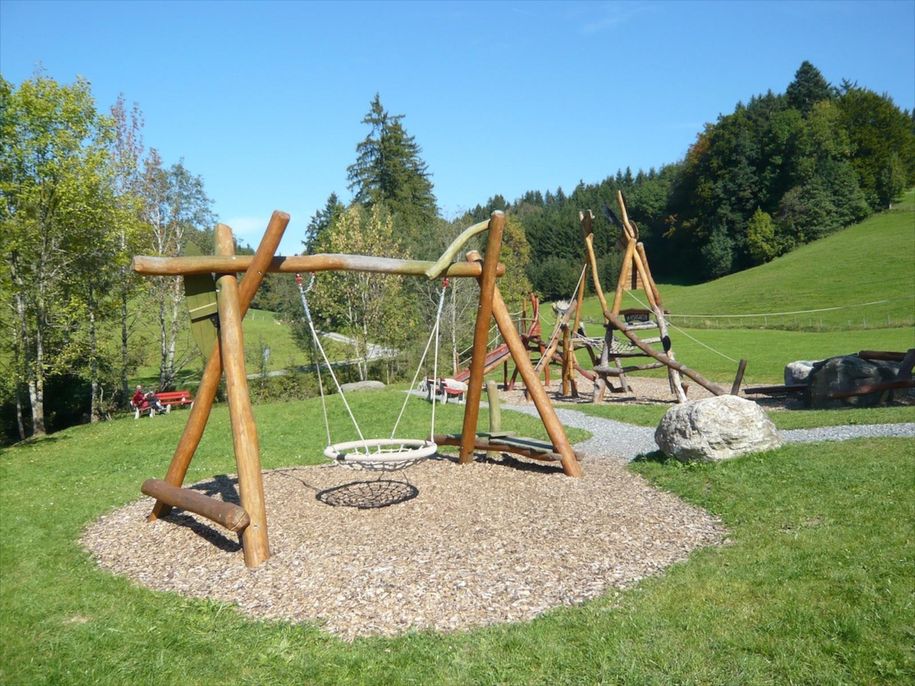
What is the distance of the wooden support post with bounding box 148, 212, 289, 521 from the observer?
6.23 meters

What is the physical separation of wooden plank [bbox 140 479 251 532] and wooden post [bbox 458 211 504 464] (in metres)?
3.25

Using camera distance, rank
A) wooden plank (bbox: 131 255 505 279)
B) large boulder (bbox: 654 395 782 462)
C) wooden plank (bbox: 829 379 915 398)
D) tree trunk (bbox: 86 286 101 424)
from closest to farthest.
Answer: wooden plank (bbox: 131 255 505 279) < large boulder (bbox: 654 395 782 462) < wooden plank (bbox: 829 379 915 398) < tree trunk (bbox: 86 286 101 424)

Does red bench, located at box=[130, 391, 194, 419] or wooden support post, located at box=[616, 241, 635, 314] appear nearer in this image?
wooden support post, located at box=[616, 241, 635, 314]

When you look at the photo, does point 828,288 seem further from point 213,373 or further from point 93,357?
point 213,373

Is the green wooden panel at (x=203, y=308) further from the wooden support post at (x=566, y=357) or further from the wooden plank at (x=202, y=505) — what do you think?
the wooden support post at (x=566, y=357)

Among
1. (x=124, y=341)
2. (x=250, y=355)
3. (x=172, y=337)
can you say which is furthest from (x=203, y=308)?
(x=250, y=355)

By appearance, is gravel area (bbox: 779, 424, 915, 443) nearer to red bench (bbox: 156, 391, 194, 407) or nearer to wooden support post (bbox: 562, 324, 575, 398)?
wooden support post (bbox: 562, 324, 575, 398)

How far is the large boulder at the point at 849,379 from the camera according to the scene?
13586 mm

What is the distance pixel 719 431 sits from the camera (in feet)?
26.4

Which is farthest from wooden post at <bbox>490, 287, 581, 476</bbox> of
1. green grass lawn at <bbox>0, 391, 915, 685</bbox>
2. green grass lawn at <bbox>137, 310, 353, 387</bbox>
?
green grass lawn at <bbox>137, 310, 353, 387</bbox>

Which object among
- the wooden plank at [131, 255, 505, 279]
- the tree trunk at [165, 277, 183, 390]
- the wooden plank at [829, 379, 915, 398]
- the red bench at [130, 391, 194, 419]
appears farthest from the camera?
the tree trunk at [165, 277, 183, 390]

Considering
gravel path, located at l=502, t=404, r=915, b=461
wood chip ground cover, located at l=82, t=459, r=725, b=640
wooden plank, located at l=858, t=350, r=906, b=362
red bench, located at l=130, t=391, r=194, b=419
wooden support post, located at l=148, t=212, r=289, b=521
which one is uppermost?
wooden support post, located at l=148, t=212, r=289, b=521

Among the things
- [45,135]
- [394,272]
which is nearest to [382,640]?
[394,272]

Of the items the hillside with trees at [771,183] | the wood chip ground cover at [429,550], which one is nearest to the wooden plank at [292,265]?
the wood chip ground cover at [429,550]
